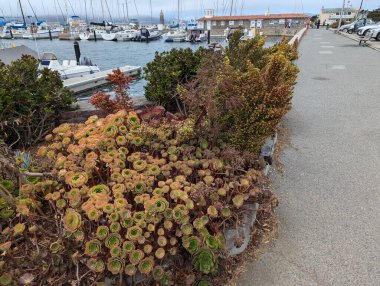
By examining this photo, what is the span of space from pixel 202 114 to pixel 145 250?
1.82 m

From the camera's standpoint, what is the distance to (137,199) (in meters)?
2.34

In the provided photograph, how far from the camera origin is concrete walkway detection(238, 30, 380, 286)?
2.46 metres

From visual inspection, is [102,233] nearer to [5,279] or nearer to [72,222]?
[72,222]

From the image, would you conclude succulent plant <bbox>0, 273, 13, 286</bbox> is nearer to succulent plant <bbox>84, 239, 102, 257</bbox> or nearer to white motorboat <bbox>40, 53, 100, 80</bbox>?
succulent plant <bbox>84, 239, 102, 257</bbox>

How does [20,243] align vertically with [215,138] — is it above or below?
below

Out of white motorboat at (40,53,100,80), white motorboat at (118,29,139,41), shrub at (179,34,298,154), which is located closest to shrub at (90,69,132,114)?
shrub at (179,34,298,154)

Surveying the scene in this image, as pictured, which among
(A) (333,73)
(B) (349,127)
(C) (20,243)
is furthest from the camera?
(A) (333,73)

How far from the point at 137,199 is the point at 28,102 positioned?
3.16 m

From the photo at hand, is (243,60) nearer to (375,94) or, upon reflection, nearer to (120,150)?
(120,150)

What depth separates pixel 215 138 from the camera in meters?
3.40

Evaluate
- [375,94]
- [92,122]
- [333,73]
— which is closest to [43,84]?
[92,122]

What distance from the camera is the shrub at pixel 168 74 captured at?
5.02 metres

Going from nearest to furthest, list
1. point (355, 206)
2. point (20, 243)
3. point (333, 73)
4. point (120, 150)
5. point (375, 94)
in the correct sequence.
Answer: point (20, 243) → point (120, 150) → point (355, 206) → point (375, 94) → point (333, 73)

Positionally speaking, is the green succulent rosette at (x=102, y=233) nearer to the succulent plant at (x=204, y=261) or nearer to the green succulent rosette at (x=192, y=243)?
the green succulent rosette at (x=192, y=243)
